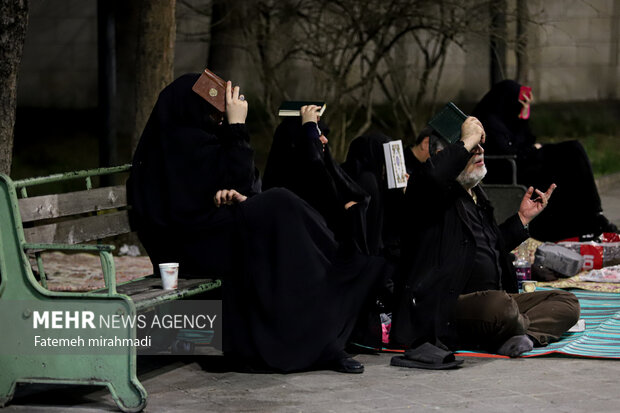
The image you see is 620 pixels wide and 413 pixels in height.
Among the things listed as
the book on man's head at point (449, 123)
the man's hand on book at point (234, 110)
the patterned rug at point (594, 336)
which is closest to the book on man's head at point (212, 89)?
A: the man's hand on book at point (234, 110)

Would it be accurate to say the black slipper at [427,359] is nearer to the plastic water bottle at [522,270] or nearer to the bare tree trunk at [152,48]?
the plastic water bottle at [522,270]

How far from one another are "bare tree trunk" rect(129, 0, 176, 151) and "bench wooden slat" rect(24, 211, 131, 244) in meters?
3.94

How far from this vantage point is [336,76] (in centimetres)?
1281

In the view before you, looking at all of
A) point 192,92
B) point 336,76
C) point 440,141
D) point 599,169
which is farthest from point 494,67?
point 192,92

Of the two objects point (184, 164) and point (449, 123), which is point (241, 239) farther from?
point (449, 123)

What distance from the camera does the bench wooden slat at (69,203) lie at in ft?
18.4

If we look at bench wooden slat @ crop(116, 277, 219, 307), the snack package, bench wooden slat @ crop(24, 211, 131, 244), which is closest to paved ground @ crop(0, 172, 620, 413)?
bench wooden slat @ crop(116, 277, 219, 307)

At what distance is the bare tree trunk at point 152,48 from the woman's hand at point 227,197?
14.4ft

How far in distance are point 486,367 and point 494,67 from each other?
7853 mm

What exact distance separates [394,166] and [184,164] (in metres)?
2.07

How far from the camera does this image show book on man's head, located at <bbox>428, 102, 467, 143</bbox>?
20.6ft

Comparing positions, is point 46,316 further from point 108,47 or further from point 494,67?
point 494,67

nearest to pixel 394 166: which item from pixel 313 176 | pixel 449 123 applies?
pixel 313 176

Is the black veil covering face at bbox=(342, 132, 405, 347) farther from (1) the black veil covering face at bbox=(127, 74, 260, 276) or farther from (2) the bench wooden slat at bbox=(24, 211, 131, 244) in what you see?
(2) the bench wooden slat at bbox=(24, 211, 131, 244)
